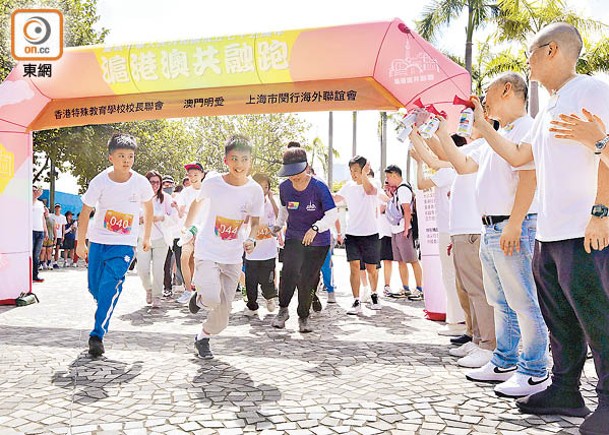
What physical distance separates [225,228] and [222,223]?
5 cm

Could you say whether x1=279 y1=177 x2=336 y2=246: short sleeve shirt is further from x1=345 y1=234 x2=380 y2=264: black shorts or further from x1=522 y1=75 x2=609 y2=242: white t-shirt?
x1=522 y1=75 x2=609 y2=242: white t-shirt

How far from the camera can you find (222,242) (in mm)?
5137

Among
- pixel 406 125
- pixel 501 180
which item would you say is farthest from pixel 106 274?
pixel 501 180

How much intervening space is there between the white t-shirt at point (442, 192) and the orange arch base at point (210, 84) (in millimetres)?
1031

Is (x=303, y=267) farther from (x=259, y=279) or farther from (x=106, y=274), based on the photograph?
(x=106, y=274)

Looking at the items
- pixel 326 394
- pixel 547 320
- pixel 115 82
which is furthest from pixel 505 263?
pixel 115 82

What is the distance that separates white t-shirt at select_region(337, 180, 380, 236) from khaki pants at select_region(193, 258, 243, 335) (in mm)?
3145

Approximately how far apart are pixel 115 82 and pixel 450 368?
6.09 metres

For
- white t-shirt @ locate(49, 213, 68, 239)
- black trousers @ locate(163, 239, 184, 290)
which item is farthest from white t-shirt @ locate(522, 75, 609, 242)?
white t-shirt @ locate(49, 213, 68, 239)

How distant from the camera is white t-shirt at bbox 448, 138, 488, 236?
4.91 metres

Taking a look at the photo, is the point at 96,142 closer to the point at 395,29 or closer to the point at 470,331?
the point at 395,29

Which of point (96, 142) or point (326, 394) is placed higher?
point (96, 142)

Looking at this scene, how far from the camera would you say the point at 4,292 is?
8.13m

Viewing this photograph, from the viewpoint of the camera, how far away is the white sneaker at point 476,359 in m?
4.61
